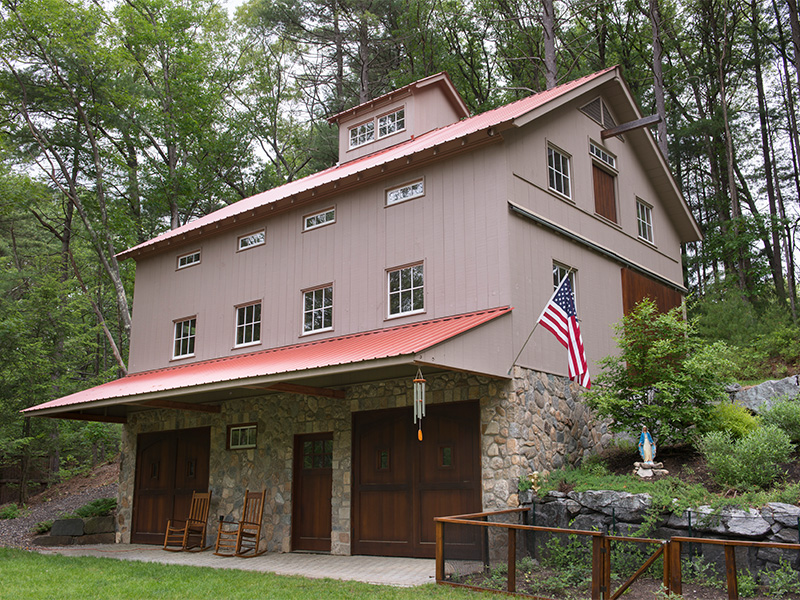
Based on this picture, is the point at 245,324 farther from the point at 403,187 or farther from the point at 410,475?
the point at 410,475

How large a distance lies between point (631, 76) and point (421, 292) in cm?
1700

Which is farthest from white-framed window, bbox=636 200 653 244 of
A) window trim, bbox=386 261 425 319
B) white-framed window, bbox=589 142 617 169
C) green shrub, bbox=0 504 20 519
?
green shrub, bbox=0 504 20 519

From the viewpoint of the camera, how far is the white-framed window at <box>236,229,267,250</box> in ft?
48.7

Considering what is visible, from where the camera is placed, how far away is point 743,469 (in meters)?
8.55

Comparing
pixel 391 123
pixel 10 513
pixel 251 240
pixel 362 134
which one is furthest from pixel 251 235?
pixel 10 513

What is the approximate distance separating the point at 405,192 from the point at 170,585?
7263 mm

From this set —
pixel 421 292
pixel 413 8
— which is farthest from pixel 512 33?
pixel 421 292

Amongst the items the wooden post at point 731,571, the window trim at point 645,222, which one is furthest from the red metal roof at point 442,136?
the wooden post at point 731,571

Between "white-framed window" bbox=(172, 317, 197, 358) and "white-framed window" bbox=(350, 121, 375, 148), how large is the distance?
5995 millimetres

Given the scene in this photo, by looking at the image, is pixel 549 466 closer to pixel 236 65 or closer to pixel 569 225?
pixel 569 225

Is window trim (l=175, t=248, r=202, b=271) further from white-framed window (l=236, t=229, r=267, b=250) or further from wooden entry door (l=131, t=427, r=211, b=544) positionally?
wooden entry door (l=131, t=427, r=211, b=544)

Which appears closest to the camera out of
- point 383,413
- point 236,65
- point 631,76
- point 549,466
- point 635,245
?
point 549,466

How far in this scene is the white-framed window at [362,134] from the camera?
17.5m

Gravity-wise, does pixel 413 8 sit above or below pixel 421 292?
above
